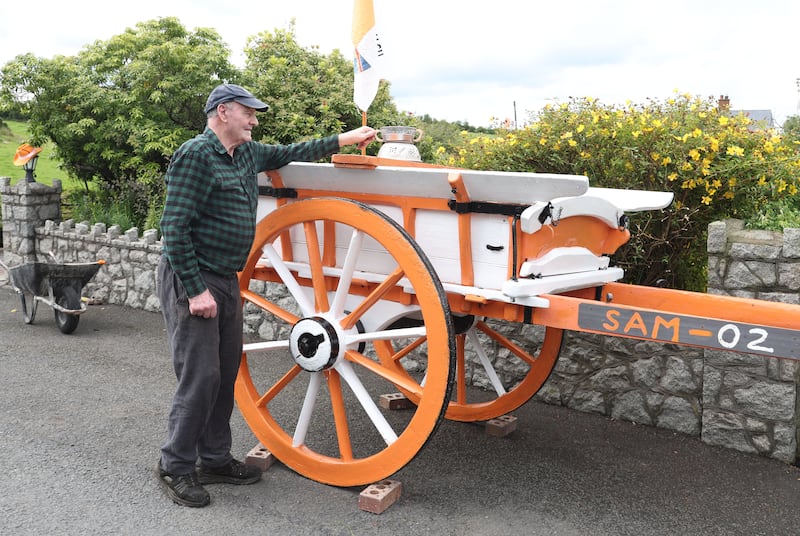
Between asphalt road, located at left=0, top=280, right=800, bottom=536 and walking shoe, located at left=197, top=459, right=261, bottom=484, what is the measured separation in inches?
1.6

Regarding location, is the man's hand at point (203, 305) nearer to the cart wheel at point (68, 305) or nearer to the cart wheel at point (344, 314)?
the cart wheel at point (344, 314)

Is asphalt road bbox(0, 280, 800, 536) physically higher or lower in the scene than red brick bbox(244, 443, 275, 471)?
lower

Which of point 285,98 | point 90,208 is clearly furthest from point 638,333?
point 90,208

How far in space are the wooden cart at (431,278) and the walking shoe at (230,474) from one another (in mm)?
154

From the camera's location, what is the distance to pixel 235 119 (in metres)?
3.20

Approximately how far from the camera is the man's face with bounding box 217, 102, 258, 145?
10.5ft

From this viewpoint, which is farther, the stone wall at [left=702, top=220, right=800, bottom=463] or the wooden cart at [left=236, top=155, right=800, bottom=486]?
the stone wall at [left=702, top=220, right=800, bottom=463]

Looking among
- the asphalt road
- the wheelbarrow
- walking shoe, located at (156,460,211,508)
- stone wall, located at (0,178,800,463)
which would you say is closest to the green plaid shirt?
walking shoe, located at (156,460,211,508)

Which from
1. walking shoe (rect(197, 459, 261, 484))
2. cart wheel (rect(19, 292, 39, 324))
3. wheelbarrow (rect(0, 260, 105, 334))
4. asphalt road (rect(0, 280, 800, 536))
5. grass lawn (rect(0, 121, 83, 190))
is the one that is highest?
grass lawn (rect(0, 121, 83, 190))

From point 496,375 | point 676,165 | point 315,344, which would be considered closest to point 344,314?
point 315,344

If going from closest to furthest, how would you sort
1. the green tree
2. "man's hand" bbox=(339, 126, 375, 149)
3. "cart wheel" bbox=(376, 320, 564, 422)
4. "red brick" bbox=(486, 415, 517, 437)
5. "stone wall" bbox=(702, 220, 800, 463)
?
"man's hand" bbox=(339, 126, 375, 149), "stone wall" bbox=(702, 220, 800, 463), "cart wheel" bbox=(376, 320, 564, 422), "red brick" bbox=(486, 415, 517, 437), the green tree

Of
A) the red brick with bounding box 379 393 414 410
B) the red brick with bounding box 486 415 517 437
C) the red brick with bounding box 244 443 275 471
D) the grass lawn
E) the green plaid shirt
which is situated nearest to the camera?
the green plaid shirt

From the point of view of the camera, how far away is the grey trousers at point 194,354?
3.24 m

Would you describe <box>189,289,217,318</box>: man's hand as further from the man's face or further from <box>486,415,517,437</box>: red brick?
<box>486,415,517,437</box>: red brick
